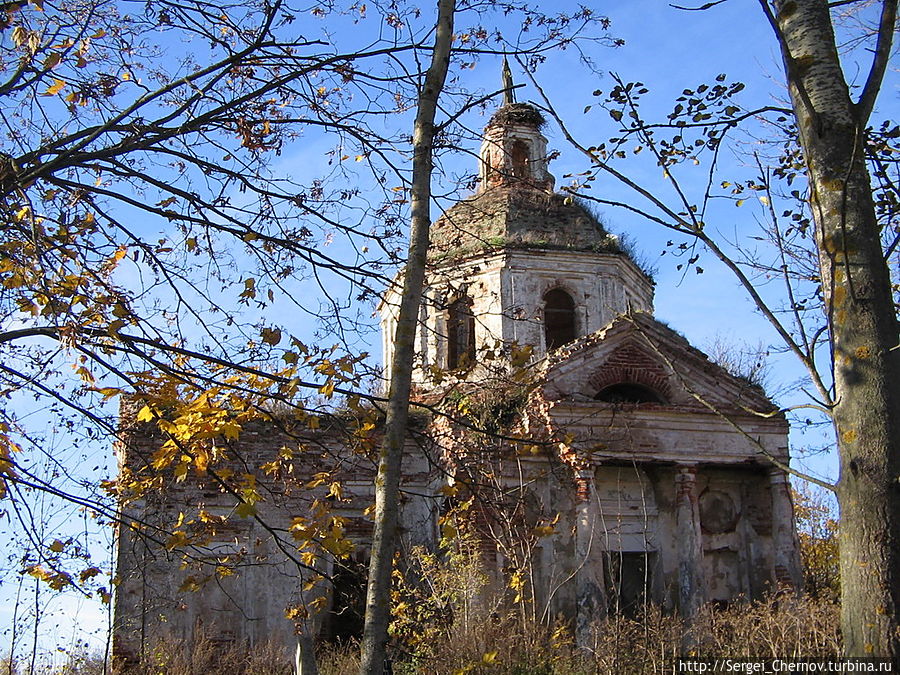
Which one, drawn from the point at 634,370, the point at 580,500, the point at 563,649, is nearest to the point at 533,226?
the point at 634,370

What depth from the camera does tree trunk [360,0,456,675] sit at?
16.7 ft

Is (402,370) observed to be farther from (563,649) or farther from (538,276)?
(538,276)

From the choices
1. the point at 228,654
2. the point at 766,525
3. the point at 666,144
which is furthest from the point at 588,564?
the point at 666,144

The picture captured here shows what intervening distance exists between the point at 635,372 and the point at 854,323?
11840mm

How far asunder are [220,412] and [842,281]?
3.23m

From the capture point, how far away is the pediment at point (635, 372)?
51.8ft

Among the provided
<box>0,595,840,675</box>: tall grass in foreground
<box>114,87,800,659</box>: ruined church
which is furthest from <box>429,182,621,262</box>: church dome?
<box>0,595,840,675</box>: tall grass in foreground

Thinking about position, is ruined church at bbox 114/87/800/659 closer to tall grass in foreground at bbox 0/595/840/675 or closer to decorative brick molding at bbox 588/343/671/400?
decorative brick molding at bbox 588/343/671/400

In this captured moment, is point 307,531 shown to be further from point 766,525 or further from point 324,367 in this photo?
point 766,525

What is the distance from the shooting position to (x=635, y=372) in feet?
53.5

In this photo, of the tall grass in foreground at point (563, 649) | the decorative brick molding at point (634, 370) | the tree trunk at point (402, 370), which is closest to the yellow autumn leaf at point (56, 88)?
the tree trunk at point (402, 370)

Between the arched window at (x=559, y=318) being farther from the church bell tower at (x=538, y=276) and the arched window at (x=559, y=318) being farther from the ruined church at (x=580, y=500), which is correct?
the ruined church at (x=580, y=500)

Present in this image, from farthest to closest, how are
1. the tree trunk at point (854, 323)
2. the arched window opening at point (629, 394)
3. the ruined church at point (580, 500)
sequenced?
1. the arched window opening at point (629, 394)
2. the ruined church at point (580, 500)
3. the tree trunk at point (854, 323)

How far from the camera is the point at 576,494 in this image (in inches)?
594
